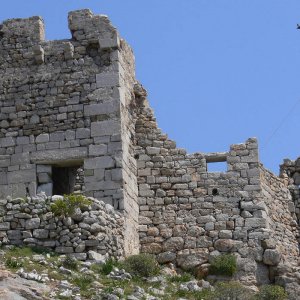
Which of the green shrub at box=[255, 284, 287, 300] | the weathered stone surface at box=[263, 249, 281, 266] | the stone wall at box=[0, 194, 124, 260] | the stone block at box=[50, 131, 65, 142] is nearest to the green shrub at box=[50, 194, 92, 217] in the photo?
the stone wall at box=[0, 194, 124, 260]

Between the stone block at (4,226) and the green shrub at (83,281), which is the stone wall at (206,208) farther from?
the green shrub at (83,281)

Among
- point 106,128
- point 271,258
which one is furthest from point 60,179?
point 271,258

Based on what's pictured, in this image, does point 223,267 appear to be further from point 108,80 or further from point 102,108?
point 108,80

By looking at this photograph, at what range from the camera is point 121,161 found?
2564 centimetres

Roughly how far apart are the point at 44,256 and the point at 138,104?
5.90 m

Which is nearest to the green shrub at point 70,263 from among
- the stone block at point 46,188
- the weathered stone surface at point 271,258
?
the stone block at point 46,188

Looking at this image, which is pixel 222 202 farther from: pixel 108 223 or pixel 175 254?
pixel 108 223

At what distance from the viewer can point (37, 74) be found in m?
26.9

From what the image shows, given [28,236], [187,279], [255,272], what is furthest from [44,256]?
[255,272]

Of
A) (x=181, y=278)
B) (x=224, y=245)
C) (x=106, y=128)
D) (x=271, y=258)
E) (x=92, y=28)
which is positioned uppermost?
(x=92, y=28)

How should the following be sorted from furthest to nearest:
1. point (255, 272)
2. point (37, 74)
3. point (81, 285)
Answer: point (37, 74) < point (255, 272) < point (81, 285)

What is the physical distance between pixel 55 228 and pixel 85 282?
7.51ft

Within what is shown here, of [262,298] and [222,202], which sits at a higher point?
[222,202]

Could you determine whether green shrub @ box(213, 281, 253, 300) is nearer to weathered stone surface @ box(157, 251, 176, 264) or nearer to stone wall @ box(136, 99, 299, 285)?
stone wall @ box(136, 99, 299, 285)
